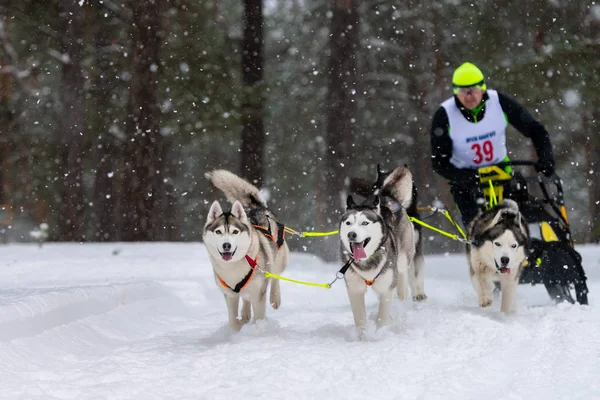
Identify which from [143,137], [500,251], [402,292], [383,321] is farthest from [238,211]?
[143,137]

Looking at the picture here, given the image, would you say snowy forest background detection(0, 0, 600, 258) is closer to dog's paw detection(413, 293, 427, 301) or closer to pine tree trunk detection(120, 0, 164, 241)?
pine tree trunk detection(120, 0, 164, 241)

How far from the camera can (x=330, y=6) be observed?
1415 centimetres

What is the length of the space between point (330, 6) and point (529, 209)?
8985mm

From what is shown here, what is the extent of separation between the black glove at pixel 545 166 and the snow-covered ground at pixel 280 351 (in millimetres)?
1172

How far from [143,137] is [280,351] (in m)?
9.83

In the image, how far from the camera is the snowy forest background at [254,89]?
13.9 meters

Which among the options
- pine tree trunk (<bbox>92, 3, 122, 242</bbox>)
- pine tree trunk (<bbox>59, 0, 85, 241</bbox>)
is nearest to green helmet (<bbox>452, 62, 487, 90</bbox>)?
pine tree trunk (<bbox>92, 3, 122, 242</bbox>)

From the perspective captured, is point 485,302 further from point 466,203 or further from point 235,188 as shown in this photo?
point 235,188

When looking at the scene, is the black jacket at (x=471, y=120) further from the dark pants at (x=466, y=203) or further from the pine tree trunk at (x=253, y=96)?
the pine tree trunk at (x=253, y=96)

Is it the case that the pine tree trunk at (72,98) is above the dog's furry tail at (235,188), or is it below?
above

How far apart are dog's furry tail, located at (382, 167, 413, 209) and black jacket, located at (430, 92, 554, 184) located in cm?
38

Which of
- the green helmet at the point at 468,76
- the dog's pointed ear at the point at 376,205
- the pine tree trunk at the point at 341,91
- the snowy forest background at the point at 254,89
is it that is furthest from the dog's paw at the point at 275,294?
the pine tree trunk at the point at 341,91

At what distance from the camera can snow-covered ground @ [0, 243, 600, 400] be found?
338cm

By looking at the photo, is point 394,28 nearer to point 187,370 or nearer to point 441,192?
point 441,192
